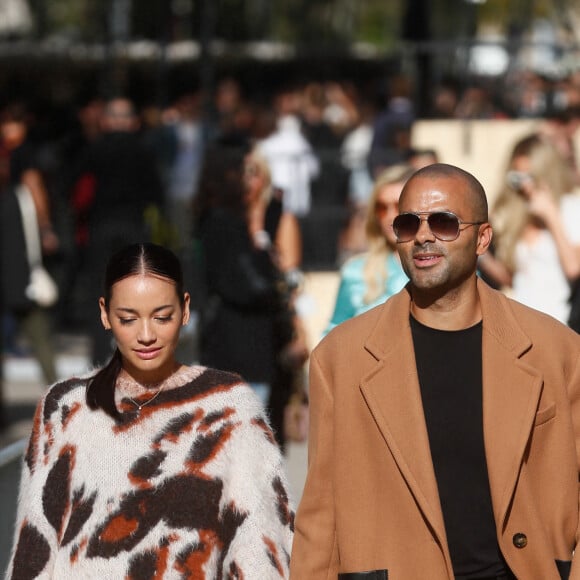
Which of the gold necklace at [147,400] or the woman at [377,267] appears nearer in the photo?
the gold necklace at [147,400]

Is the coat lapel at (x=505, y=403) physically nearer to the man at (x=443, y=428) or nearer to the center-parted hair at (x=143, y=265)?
the man at (x=443, y=428)

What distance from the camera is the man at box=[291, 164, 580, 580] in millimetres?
3533

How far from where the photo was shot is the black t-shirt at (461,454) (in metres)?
3.53

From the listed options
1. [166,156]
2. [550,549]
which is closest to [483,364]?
[550,549]

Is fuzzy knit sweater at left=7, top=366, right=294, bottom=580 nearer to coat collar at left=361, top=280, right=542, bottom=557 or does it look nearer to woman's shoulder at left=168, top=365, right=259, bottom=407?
woman's shoulder at left=168, top=365, right=259, bottom=407

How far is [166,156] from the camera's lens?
19.0 metres

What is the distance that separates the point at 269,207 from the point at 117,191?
3333mm

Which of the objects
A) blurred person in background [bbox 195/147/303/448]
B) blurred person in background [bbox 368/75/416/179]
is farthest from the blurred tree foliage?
blurred person in background [bbox 195/147/303/448]

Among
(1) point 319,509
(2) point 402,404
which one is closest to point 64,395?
(1) point 319,509

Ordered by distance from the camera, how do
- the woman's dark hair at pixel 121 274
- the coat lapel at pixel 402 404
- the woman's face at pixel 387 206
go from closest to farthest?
1. the coat lapel at pixel 402 404
2. the woman's dark hair at pixel 121 274
3. the woman's face at pixel 387 206

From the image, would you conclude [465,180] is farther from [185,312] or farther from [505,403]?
[185,312]

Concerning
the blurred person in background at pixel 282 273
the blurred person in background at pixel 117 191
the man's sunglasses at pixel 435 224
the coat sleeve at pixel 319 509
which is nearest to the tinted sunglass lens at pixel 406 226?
the man's sunglasses at pixel 435 224

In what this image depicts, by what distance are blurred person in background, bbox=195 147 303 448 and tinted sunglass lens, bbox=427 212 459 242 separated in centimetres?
317

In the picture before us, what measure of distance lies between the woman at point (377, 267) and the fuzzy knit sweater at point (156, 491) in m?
1.89
